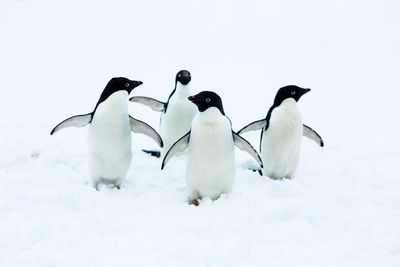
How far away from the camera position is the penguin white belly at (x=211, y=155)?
11.6ft

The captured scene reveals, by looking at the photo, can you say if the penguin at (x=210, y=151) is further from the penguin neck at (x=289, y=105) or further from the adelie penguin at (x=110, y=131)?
the penguin neck at (x=289, y=105)

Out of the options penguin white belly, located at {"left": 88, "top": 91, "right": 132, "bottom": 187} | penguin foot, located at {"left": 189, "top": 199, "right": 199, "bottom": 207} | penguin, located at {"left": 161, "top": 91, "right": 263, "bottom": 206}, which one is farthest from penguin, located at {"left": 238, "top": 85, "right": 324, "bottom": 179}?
penguin white belly, located at {"left": 88, "top": 91, "right": 132, "bottom": 187}

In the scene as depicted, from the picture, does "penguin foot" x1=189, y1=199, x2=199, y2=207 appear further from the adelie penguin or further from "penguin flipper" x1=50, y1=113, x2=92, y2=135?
"penguin flipper" x1=50, y1=113, x2=92, y2=135

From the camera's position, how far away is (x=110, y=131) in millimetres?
3732

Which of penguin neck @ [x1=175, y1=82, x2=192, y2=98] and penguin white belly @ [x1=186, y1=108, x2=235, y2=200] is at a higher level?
penguin neck @ [x1=175, y1=82, x2=192, y2=98]

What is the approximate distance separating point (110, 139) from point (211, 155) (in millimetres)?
881

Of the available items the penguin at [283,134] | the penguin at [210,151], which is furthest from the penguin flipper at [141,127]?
the penguin at [283,134]

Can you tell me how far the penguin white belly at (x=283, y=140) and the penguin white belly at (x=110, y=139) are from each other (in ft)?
4.37

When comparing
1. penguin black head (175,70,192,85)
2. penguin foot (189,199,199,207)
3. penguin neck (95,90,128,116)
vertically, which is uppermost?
penguin black head (175,70,192,85)

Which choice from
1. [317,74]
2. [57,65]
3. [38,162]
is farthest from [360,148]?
[57,65]

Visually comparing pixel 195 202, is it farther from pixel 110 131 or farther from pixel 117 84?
pixel 117 84

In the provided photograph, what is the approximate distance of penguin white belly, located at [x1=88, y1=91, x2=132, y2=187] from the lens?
3734mm

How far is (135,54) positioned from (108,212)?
16397 mm

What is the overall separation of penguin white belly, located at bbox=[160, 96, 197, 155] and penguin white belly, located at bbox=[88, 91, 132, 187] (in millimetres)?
1062
